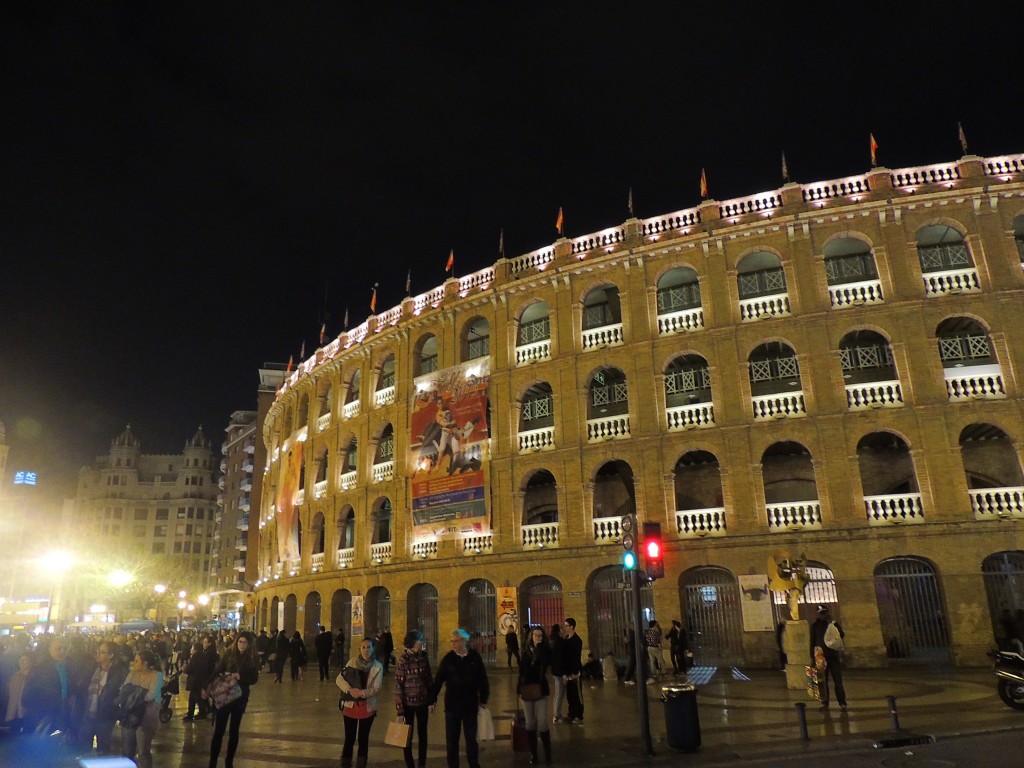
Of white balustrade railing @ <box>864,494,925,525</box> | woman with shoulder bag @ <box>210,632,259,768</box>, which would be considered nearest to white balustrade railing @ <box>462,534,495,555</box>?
white balustrade railing @ <box>864,494,925,525</box>

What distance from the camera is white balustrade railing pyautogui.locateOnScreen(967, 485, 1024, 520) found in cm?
2055

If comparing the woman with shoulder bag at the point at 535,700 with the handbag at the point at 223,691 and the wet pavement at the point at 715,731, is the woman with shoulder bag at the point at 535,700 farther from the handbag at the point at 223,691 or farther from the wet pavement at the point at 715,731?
the handbag at the point at 223,691

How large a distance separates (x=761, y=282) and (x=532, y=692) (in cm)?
2050

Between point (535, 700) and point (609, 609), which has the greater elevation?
point (609, 609)

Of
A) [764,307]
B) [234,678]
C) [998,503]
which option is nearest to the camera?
[234,678]

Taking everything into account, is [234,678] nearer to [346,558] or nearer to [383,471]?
[383,471]

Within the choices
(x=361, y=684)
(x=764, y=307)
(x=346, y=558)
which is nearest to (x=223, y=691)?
(x=361, y=684)

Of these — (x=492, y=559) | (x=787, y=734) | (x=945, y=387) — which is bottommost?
(x=787, y=734)

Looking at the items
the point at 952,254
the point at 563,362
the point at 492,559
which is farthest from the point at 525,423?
the point at 952,254

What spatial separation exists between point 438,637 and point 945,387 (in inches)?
789

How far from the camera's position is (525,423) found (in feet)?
98.1

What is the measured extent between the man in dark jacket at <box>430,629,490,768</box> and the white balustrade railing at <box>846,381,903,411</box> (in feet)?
59.5

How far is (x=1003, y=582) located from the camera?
20.8 metres

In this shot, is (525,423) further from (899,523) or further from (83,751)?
(83,751)
